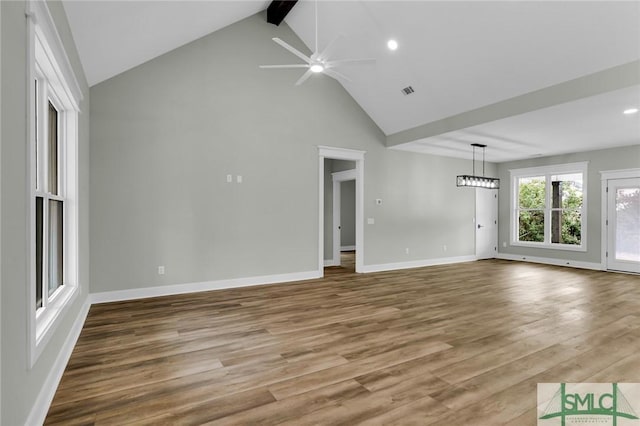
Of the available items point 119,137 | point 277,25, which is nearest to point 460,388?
point 119,137

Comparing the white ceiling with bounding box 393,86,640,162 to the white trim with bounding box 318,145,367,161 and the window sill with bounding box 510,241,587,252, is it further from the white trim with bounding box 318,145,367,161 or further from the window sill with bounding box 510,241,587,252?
the window sill with bounding box 510,241,587,252

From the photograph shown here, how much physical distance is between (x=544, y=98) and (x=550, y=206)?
4.85 metres

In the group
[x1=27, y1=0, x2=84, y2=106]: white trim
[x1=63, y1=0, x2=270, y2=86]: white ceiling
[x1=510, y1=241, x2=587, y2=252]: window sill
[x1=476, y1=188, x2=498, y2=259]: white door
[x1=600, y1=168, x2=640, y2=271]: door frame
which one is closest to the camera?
[x1=27, y1=0, x2=84, y2=106]: white trim

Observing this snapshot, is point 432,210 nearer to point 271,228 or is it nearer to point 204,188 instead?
point 271,228

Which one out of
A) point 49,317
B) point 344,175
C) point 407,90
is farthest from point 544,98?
point 49,317

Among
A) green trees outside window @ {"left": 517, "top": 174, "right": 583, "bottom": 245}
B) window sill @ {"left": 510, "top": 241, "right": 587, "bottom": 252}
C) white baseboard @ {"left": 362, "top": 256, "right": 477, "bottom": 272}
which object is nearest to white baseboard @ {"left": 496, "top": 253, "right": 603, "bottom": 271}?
window sill @ {"left": 510, "top": 241, "right": 587, "bottom": 252}

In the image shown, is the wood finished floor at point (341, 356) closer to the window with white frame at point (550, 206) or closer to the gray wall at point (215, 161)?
the gray wall at point (215, 161)

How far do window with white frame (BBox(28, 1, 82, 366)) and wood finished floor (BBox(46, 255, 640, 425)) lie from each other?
23.4 inches

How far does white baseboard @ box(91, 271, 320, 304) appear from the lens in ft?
14.9

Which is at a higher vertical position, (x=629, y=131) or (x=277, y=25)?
(x=277, y=25)

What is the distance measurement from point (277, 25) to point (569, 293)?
6.60 m

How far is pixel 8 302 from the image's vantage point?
143 centimetres

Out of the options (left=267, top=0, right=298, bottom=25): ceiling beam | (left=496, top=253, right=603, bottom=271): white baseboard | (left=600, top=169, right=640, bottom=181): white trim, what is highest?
(left=267, top=0, right=298, bottom=25): ceiling beam

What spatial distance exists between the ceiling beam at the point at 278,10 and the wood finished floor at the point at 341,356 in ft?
15.0
